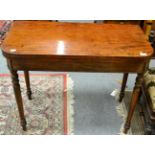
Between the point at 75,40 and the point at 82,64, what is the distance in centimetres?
17

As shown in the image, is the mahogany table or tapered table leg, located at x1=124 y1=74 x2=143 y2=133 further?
tapered table leg, located at x1=124 y1=74 x2=143 y2=133

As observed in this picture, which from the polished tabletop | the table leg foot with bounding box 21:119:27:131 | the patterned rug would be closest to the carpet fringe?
the patterned rug

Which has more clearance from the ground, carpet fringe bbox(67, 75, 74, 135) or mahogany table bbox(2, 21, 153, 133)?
mahogany table bbox(2, 21, 153, 133)

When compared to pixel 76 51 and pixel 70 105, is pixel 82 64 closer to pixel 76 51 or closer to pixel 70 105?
pixel 76 51

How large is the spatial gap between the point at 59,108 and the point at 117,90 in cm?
53

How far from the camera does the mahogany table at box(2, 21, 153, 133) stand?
118cm

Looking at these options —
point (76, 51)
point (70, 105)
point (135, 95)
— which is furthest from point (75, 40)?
point (70, 105)

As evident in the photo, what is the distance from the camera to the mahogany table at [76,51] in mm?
1177

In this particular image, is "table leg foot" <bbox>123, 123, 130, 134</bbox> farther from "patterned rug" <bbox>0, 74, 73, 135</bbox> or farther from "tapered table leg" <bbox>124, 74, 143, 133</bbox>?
"patterned rug" <bbox>0, 74, 73, 135</bbox>

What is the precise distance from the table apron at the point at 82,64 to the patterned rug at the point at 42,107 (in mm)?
567

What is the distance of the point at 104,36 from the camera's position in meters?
1.35

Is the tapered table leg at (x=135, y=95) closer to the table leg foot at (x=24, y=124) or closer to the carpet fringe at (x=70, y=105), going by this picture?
the carpet fringe at (x=70, y=105)

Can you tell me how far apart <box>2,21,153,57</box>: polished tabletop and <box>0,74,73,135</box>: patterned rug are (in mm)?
652
